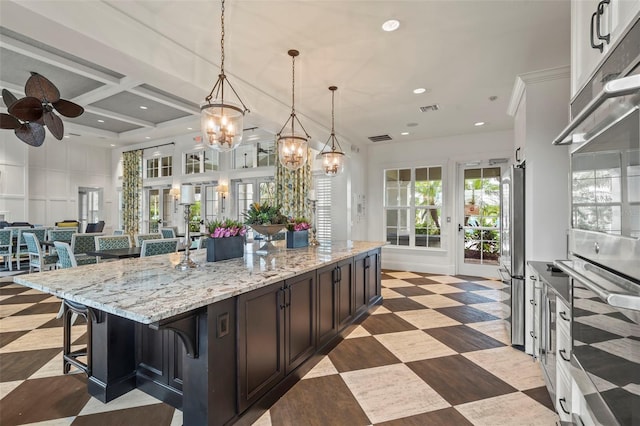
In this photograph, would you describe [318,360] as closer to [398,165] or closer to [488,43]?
[488,43]

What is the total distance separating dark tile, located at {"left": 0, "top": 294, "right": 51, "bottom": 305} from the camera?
414 centimetres

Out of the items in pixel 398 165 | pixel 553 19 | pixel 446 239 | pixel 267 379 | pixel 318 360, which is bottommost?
pixel 318 360

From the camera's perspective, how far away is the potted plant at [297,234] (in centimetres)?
342

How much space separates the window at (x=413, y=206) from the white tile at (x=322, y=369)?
4.49m

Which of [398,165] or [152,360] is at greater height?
[398,165]

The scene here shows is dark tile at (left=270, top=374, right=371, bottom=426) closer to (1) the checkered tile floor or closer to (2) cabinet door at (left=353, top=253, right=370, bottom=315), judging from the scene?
(1) the checkered tile floor

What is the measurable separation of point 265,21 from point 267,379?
9.00 feet

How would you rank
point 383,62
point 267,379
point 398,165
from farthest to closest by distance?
point 398,165 → point 383,62 → point 267,379

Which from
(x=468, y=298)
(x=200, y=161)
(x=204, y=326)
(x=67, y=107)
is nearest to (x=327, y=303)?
(x=204, y=326)

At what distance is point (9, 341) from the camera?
2893 mm

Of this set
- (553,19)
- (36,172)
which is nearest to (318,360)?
(553,19)

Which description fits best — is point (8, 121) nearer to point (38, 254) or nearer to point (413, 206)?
point (38, 254)

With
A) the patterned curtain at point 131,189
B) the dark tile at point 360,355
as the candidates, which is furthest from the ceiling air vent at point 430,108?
the patterned curtain at point 131,189

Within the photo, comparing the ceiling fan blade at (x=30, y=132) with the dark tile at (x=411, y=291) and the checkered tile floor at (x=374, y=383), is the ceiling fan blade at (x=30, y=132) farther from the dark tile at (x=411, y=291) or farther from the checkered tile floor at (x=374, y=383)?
the dark tile at (x=411, y=291)
